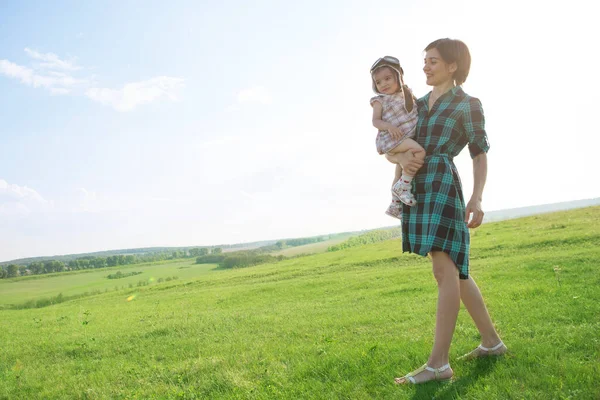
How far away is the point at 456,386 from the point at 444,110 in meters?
2.41

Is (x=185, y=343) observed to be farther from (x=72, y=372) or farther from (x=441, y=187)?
(x=441, y=187)

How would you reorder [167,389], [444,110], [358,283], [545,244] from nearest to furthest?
[444,110], [167,389], [358,283], [545,244]

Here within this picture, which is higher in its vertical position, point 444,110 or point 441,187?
point 444,110

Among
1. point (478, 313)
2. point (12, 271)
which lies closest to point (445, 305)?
A: point (478, 313)

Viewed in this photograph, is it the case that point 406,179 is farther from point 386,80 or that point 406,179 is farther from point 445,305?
point 445,305

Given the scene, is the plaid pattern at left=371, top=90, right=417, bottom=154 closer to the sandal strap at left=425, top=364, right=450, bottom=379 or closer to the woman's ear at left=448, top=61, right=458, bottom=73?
the woman's ear at left=448, top=61, right=458, bottom=73

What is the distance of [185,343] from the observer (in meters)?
7.95

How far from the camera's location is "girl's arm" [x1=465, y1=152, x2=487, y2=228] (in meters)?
3.70

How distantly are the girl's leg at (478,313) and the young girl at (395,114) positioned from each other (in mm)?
953

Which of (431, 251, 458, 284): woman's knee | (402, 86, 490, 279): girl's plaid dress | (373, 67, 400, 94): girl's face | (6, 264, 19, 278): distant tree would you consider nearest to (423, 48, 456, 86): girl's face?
(402, 86, 490, 279): girl's plaid dress

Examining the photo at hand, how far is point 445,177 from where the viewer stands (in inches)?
145

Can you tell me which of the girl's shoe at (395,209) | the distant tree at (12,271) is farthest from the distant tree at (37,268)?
the girl's shoe at (395,209)

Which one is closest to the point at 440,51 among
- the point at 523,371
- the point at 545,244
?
the point at 523,371

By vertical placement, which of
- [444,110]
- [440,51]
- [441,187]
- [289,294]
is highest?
[440,51]
